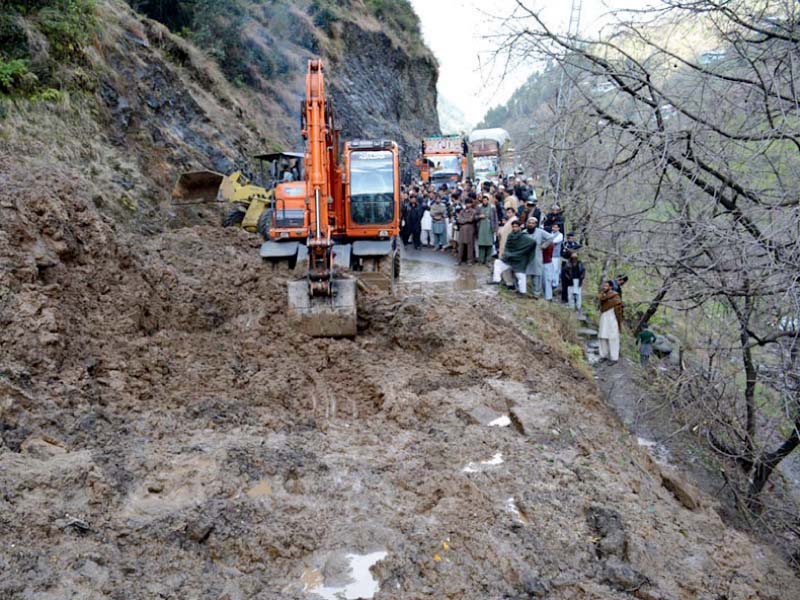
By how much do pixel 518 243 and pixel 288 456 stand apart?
7804 mm

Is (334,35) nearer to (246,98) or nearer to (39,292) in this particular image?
(246,98)

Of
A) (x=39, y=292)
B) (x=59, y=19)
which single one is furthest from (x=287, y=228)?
(x=59, y=19)

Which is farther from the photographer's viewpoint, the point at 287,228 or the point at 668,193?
the point at 287,228

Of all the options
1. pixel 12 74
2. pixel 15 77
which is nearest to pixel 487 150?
pixel 15 77

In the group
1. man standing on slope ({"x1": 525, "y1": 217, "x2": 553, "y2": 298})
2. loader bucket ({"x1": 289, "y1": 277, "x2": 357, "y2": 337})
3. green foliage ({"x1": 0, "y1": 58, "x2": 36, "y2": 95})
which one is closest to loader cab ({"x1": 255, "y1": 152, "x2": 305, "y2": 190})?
green foliage ({"x1": 0, "y1": 58, "x2": 36, "y2": 95})

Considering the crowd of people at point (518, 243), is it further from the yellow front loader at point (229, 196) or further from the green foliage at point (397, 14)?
the green foliage at point (397, 14)

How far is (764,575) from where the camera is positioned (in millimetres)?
5957

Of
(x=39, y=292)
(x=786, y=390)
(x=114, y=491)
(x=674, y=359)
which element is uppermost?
(x=39, y=292)

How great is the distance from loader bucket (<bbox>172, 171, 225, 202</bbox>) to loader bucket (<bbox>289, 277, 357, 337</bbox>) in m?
6.44

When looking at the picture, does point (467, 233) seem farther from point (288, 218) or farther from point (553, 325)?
point (288, 218)

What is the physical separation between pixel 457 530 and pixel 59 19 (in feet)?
43.3

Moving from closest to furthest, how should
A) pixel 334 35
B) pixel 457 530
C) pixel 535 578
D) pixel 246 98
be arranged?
pixel 535 578 < pixel 457 530 < pixel 246 98 < pixel 334 35

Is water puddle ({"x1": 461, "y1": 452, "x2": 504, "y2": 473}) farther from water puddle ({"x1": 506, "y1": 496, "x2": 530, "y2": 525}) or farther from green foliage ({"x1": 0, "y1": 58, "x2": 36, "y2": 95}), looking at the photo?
green foliage ({"x1": 0, "y1": 58, "x2": 36, "y2": 95})

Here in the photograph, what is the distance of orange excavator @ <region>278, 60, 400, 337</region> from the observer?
31.8 feet
